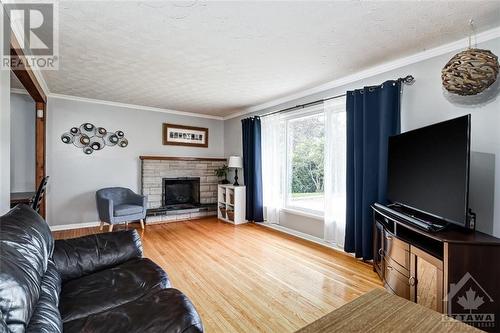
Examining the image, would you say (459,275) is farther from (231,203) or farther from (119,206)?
(119,206)

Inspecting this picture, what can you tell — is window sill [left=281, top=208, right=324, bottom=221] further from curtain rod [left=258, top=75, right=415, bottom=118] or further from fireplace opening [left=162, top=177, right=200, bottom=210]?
fireplace opening [left=162, top=177, right=200, bottom=210]

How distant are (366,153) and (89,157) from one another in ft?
15.0

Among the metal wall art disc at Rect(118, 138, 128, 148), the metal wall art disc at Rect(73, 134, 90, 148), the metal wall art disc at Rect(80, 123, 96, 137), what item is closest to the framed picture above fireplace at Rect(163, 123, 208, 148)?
the metal wall art disc at Rect(118, 138, 128, 148)

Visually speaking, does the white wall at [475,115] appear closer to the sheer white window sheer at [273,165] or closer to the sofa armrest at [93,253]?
the sheer white window sheer at [273,165]

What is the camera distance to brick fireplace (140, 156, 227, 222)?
4.89 m

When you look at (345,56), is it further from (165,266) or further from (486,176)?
(165,266)

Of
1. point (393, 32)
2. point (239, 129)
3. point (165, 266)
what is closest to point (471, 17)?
point (393, 32)

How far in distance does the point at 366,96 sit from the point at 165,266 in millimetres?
3117

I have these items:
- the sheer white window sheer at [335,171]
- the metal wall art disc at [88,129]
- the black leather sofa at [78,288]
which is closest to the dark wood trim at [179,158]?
the metal wall art disc at [88,129]

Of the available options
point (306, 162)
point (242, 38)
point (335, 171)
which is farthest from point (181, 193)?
point (242, 38)

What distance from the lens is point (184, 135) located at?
5.46 meters

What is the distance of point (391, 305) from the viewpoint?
1088 mm

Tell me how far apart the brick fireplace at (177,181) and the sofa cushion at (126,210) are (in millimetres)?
569

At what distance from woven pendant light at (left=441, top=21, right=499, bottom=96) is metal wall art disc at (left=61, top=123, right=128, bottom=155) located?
4968mm
